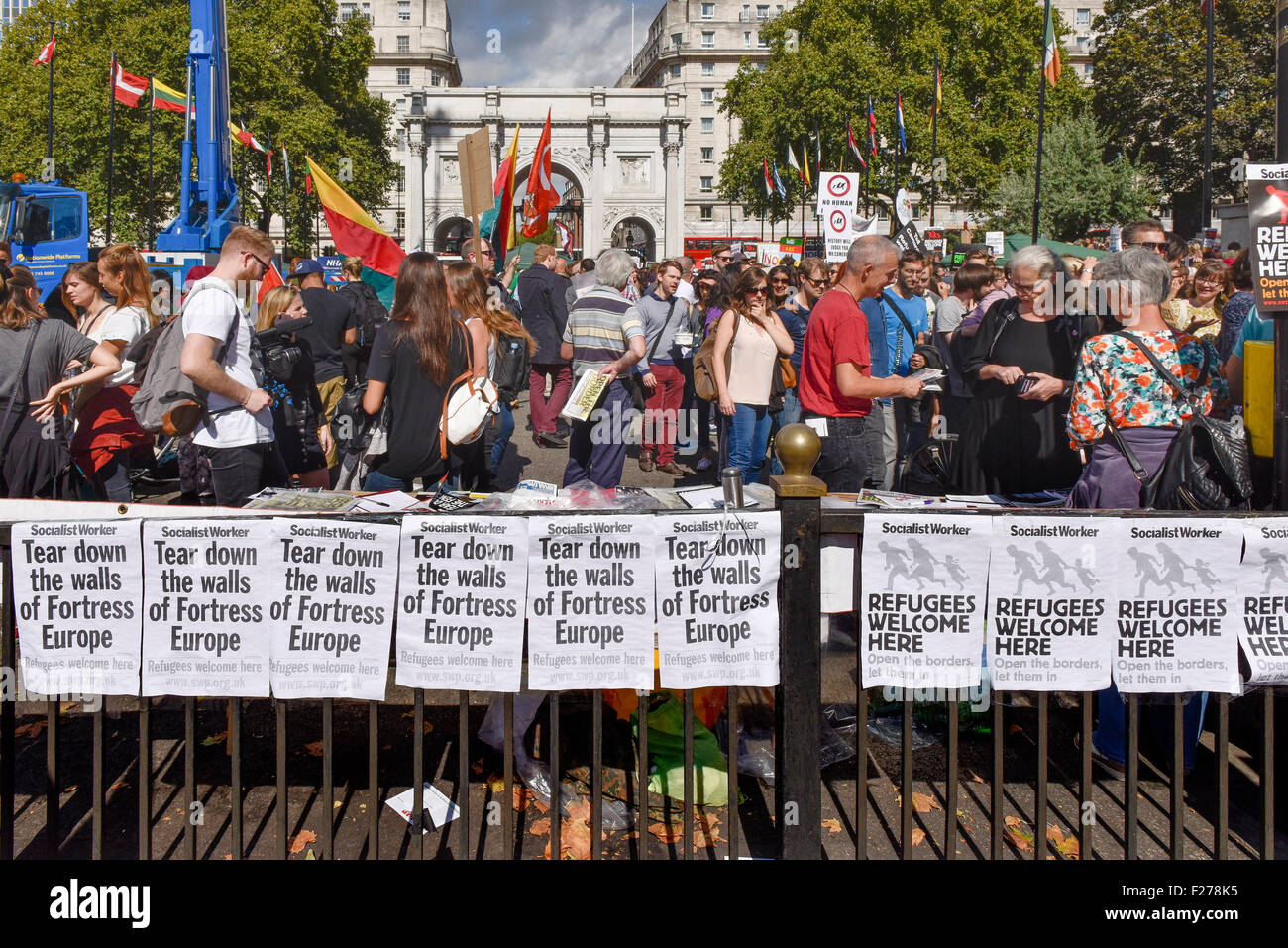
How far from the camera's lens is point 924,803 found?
3.77 m

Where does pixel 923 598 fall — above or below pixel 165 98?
below

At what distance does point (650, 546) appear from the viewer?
297cm

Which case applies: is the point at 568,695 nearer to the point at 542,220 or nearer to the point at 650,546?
the point at 650,546

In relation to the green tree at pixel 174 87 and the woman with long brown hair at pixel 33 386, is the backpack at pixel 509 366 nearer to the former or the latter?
the woman with long brown hair at pixel 33 386

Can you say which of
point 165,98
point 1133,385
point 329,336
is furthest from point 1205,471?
point 165,98

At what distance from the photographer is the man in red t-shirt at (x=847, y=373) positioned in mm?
5273

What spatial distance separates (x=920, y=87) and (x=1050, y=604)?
4836 cm

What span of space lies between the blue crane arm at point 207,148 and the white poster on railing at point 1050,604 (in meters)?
14.6

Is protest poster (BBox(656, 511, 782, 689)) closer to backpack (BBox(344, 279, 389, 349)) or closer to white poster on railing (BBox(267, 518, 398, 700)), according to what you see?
white poster on railing (BBox(267, 518, 398, 700))

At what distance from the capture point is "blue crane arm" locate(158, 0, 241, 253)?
53.1ft

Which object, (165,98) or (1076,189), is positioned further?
(1076,189)

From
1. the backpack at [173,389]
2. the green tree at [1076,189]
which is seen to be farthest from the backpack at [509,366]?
the green tree at [1076,189]


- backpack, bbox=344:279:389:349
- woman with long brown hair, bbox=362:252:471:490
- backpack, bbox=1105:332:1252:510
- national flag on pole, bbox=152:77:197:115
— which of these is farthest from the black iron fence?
national flag on pole, bbox=152:77:197:115

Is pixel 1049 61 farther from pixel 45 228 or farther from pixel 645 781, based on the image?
pixel 645 781
